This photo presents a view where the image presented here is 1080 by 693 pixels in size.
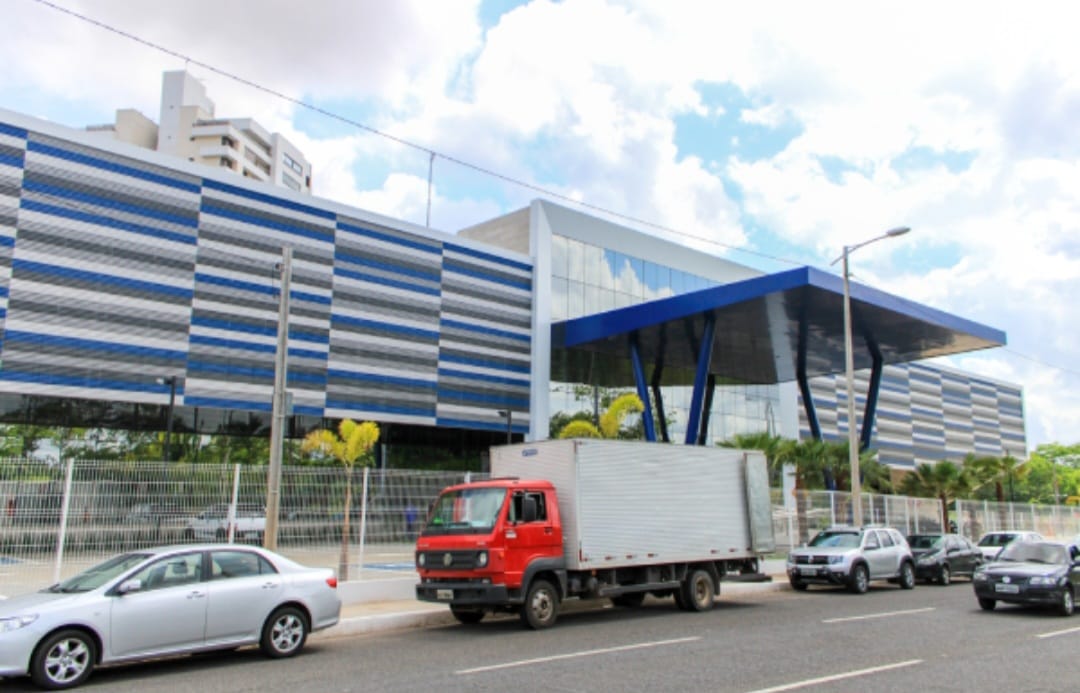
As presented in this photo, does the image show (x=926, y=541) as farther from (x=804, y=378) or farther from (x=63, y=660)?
(x=804, y=378)

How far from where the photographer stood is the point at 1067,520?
46531 mm

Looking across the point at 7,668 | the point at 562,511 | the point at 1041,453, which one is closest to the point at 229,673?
the point at 7,668

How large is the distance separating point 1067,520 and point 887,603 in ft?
A: 120

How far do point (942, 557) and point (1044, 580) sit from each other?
9.62 m

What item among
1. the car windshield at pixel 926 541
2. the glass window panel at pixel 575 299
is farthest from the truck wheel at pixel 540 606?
the glass window panel at pixel 575 299

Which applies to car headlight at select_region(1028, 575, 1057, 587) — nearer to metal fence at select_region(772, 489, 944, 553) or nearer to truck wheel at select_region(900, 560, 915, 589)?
truck wheel at select_region(900, 560, 915, 589)

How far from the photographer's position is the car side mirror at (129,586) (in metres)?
9.65

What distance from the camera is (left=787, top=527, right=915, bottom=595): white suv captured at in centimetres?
2039

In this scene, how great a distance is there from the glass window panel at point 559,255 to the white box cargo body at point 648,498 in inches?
1301

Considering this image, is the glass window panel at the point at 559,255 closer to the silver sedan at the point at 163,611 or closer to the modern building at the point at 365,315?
the modern building at the point at 365,315

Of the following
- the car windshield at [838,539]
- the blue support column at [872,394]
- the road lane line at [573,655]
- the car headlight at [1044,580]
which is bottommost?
the road lane line at [573,655]

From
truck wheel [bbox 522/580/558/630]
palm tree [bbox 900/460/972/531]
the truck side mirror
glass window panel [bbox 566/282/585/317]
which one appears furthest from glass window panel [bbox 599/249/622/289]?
Answer: truck wheel [bbox 522/580/558/630]

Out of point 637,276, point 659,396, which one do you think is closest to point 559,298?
point 637,276

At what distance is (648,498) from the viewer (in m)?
15.6
